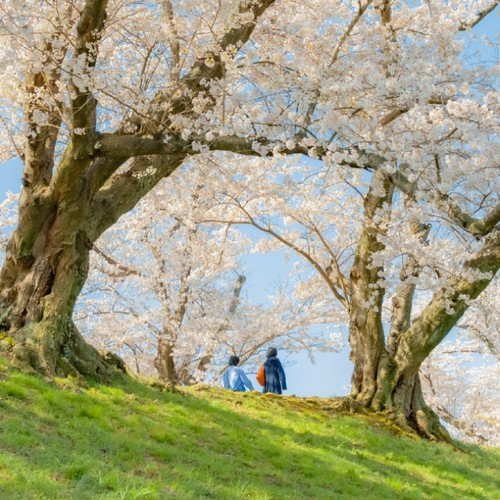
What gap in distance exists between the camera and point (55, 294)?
33.6 ft

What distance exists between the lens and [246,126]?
8758 mm

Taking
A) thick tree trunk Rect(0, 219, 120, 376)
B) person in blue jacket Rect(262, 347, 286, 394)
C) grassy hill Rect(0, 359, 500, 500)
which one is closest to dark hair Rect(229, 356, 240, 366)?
person in blue jacket Rect(262, 347, 286, 394)

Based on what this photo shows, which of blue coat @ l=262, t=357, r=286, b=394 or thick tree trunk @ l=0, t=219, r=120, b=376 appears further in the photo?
blue coat @ l=262, t=357, r=286, b=394

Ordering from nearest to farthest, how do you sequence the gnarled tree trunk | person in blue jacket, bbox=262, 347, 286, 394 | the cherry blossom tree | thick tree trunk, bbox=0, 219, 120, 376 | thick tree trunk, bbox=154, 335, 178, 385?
the cherry blossom tree, thick tree trunk, bbox=0, 219, 120, 376, the gnarled tree trunk, person in blue jacket, bbox=262, 347, 286, 394, thick tree trunk, bbox=154, 335, 178, 385

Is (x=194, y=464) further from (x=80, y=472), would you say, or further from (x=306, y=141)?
(x=306, y=141)

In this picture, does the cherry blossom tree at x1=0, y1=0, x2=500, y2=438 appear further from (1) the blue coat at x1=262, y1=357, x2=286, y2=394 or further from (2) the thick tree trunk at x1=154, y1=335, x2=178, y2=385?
(2) the thick tree trunk at x1=154, y1=335, x2=178, y2=385

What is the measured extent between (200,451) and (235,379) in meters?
6.73

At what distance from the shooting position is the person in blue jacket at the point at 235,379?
1485 centimetres

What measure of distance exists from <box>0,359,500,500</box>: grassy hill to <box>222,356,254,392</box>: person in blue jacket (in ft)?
5.72

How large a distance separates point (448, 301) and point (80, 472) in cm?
876

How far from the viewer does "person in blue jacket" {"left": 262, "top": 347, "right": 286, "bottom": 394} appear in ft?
50.2

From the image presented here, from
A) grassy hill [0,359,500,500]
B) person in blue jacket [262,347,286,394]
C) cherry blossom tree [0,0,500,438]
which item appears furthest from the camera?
person in blue jacket [262,347,286,394]

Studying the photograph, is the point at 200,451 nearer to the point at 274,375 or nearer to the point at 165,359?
the point at 274,375

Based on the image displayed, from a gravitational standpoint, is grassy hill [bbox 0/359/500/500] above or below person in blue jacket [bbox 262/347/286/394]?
below
